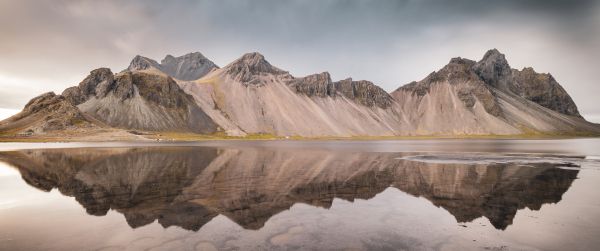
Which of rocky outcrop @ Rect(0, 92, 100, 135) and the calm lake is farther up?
rocky outcrop @ Rect(0, 92, 100, 135)

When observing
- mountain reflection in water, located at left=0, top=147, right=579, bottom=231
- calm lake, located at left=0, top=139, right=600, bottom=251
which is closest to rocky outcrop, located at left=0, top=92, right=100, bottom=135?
mountain reflection in water, located at left=0, top=147, right=579, bottom=231

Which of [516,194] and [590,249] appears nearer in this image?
[590,249]

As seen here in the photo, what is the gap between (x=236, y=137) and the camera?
19912 centimetres

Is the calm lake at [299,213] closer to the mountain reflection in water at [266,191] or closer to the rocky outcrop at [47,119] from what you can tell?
the mountain reflection in water at [266,191]

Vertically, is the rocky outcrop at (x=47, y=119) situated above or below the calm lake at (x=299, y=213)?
above

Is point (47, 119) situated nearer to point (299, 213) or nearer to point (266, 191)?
point (266, 191)

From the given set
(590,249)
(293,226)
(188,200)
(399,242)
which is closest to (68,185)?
(188,200)

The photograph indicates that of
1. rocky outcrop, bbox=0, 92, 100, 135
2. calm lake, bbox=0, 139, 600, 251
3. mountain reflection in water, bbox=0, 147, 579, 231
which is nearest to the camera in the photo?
calm lake, bbox=0, 139, 600, 251

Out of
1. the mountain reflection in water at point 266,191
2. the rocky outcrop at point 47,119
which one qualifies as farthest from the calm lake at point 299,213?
the rocky outcrop at point 47,119

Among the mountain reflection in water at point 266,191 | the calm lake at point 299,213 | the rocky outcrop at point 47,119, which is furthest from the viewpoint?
the rocky outcrop at point 47,119

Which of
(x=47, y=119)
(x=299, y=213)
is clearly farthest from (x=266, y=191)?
(x=47, y=119)

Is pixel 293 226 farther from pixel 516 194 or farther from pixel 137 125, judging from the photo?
pixel 137 125

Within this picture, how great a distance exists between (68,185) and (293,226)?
19.6 meters

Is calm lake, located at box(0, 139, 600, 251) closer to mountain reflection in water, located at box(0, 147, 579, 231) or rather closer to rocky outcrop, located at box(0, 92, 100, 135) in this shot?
mountain reflection in water, located at box(0, 147, 579, 231)
